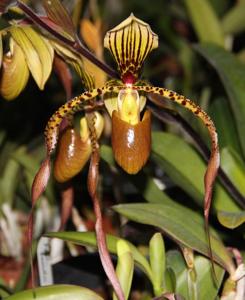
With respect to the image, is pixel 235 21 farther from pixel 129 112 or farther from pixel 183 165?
pixel 129 112

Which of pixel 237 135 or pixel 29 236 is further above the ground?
pixel 237 135

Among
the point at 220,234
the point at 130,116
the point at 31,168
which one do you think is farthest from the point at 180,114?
the point at 31,168

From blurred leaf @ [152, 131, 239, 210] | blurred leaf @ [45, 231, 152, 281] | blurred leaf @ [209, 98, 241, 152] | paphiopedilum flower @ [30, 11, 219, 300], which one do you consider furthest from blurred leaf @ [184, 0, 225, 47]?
blurred leaf @ [45, 231, 152, 281]

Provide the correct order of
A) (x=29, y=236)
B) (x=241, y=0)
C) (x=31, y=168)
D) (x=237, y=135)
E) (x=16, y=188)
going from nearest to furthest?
(x=29, y=236) → (x=237, y=135) → (x=31, y=168) → (x=16, y=188) → (x=241, y=0)

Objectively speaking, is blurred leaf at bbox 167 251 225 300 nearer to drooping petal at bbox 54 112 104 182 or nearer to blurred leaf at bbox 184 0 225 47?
drooping petal at bbox 54 112 104 182

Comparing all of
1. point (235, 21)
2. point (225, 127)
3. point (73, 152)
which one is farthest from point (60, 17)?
point (235, 21)

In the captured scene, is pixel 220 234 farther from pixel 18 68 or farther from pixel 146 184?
pixel 18 68
